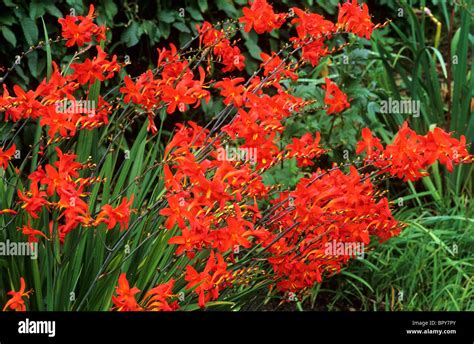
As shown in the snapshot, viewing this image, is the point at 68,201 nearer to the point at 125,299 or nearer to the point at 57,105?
the point at 125,299

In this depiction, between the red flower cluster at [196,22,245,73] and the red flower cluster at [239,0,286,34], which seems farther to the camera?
the red flower cluster at [196,22,245,73]

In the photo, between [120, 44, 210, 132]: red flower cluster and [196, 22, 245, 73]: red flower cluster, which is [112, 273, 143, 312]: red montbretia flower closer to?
[120, 44, 210, 132]: red flower cluster

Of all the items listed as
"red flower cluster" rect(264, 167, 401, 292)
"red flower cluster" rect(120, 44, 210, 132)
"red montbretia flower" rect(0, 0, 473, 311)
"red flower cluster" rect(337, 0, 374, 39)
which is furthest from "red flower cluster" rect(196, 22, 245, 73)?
"red flower cluster" rect(264, 167, 401, 292)

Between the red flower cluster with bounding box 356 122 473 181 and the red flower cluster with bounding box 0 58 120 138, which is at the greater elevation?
the red flower cluster with bounding box 0 58 120 138

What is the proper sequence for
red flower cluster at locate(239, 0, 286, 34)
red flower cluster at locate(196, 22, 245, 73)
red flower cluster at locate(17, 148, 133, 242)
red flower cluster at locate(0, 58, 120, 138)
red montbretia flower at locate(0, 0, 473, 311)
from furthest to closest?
1. red flower cluster at locate(196, 22, 245, 73)
2. red flower cluster at locate(239, 0, 286, 34)
3. red flower cluster at locate(0, 58, 120, 138)
4. red montbretia flower at locate(0, 0, 473, 311)
5. red flower cluster at locate(17, 148, 133, 242)

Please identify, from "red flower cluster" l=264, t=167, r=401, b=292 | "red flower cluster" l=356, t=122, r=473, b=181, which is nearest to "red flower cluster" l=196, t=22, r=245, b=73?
"red flower cluster" l=264, t=167, r=401, b=292

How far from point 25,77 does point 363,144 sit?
226 centimetres

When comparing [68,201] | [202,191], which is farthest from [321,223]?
[68,201]

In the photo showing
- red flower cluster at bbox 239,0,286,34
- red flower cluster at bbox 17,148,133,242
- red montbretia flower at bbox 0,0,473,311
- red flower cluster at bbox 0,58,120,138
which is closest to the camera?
red flower cluster at bbox 17,148,133,242

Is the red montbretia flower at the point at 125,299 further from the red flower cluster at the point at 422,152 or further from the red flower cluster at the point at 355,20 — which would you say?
the red flower cluster at the point at 355,20

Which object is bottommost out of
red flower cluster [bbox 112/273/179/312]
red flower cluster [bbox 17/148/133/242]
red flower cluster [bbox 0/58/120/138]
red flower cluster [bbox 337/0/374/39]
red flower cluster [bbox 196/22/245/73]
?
red flower cluster [bbox 112/273/179/312]

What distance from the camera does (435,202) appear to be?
4652 mm
